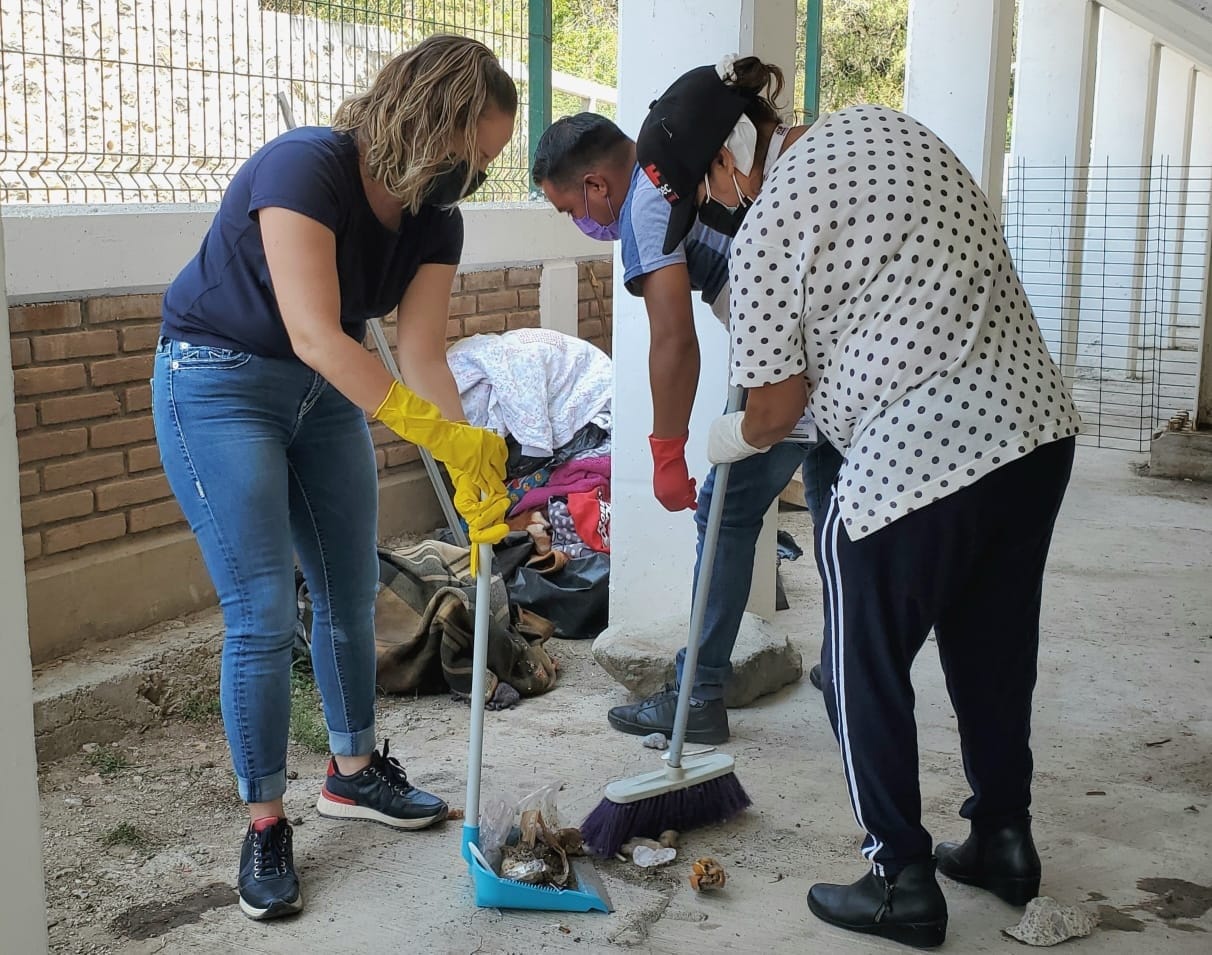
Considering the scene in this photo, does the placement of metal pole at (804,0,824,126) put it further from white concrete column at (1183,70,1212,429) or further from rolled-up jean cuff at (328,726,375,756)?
rolled-up jean cuff at (328,726,375,756)

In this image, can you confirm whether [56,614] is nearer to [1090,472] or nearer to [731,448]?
[731,448]

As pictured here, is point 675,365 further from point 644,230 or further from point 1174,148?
point 1174,148

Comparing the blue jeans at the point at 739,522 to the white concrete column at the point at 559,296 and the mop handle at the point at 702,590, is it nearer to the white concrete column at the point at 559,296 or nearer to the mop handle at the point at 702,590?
the mop handle at the point at 702,590

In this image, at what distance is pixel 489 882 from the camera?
8.34 ft

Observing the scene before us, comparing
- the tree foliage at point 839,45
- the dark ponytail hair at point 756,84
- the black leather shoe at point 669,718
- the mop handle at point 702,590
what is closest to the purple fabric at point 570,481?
the black leather shoe at point 669,718

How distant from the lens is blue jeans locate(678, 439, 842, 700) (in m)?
3.30

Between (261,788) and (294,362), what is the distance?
33.3 inches

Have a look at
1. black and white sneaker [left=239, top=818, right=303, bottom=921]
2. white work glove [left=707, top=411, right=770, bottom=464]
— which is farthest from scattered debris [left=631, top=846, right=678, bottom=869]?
white work glove [left=707, top=411, right=770, bottom=464]

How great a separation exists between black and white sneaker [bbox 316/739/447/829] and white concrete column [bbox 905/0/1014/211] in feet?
15.0

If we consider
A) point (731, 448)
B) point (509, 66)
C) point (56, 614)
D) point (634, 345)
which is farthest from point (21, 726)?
point (509, 66)

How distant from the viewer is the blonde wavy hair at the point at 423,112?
2400 millimetres

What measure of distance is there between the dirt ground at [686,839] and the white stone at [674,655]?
65 mm

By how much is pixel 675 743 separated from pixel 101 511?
6.39ft

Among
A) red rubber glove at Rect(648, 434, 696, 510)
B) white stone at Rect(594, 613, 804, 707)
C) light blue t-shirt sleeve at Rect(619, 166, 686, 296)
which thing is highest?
light blue t-shirt sleeve at Rect(619, 166, 686, 296)
